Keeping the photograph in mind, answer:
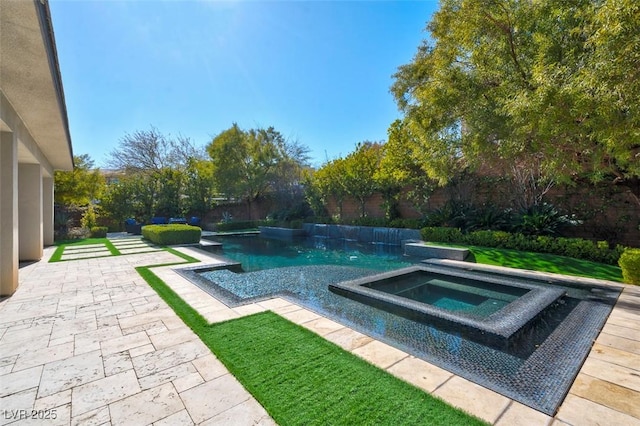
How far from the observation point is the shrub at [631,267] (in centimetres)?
587

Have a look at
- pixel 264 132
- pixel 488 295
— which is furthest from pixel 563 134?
pixel 264 132

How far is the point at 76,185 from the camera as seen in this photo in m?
14.3

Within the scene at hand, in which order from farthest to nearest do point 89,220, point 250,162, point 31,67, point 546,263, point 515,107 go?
1. point 250,162
2. point 89,220
3. point 546,263
4. point 515,107
5. point 31,67

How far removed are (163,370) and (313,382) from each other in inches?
56.7

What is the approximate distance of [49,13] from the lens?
122 inches

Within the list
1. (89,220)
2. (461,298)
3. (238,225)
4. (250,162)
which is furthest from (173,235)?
(461,298)

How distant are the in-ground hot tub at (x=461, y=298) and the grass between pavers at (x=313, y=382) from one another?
1890mm

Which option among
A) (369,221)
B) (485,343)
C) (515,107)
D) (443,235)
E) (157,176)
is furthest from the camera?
(157,176)

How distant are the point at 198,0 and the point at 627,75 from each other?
8438 mm

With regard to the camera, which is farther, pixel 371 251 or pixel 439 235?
pixel 371 251

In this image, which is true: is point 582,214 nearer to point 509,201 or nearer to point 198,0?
point 509,201

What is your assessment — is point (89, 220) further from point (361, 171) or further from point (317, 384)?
point (317, 384)

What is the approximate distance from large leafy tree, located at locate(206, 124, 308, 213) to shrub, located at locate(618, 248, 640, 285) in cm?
1769

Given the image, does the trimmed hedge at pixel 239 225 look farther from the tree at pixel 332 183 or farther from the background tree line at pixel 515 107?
the background tree line at pixel 515 107
